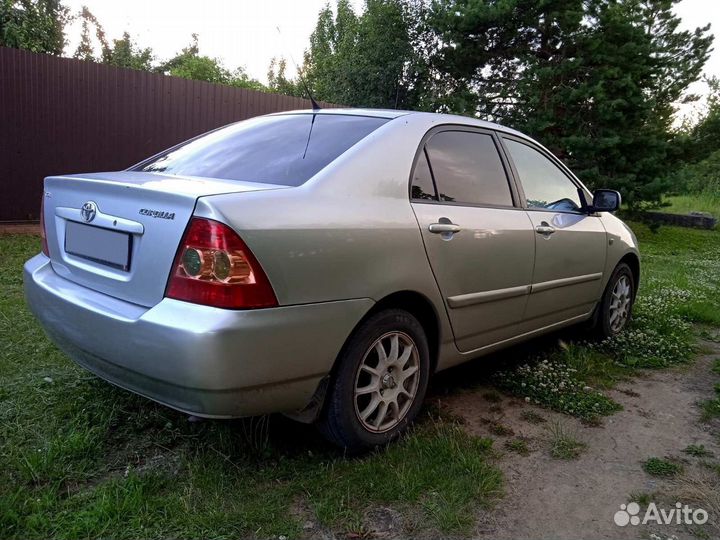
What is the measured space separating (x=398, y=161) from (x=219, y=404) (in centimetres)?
133

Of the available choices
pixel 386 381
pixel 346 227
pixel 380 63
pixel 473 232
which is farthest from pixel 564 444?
pixel 380 63

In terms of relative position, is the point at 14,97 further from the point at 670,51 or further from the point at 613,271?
the point at 670,51

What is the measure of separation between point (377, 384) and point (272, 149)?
119cm

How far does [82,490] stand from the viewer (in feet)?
7.27

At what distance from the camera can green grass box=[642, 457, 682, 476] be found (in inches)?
102

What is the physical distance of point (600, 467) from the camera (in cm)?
262

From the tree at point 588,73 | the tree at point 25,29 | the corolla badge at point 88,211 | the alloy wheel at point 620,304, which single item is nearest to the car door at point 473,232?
the corolla badge at point 88,211

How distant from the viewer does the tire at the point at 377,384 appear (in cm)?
238

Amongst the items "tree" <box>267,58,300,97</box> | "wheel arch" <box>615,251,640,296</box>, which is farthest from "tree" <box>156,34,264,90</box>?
"wheel arch" <box>615,251,640,296</box>

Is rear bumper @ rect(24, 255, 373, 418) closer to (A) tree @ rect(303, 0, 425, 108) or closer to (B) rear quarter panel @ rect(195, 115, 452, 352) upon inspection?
(B) rear quarter panel @ rect(195, 115, 452, 352)

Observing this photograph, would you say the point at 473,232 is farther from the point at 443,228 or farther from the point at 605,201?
the point at 605,201

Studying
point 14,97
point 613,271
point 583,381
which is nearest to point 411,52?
point 14,97

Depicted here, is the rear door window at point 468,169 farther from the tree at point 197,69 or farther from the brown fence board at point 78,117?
the tree at point 197,69

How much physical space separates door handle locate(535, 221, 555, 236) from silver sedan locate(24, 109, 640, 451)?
0.06 feet
